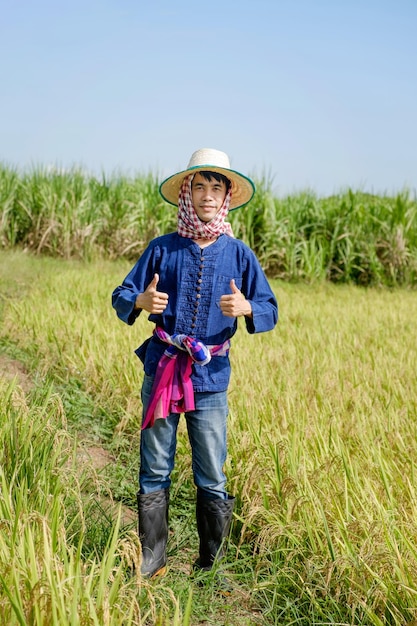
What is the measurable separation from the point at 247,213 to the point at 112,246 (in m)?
2.47

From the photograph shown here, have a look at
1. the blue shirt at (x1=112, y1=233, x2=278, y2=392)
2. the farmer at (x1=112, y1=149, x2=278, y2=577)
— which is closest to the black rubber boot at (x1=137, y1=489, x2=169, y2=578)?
the farmer at (x1=112, y1=149, x2=278, y2=577)

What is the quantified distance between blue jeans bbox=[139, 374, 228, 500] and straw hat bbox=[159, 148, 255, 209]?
82cm

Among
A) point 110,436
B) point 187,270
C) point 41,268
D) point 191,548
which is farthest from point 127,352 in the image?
point 41,268

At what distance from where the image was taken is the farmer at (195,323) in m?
2.73

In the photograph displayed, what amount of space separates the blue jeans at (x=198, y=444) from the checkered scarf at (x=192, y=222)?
614 mm

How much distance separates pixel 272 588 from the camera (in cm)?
286

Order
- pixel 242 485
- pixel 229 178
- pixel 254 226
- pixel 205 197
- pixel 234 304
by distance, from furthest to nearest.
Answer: pixel 254 226, pixel 242 485, pixel 229 178, pixel 205 197, pixel 234 304

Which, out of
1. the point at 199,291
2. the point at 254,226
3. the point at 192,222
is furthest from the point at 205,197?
the point at 254,226

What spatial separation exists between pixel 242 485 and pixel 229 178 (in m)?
1.48

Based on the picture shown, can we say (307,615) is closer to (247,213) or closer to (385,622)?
(385,622)

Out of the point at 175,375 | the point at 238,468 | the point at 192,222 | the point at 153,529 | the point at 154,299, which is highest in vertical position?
the point at 192,222

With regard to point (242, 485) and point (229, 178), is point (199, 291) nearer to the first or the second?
point (229, 178)

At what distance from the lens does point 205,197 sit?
276cm

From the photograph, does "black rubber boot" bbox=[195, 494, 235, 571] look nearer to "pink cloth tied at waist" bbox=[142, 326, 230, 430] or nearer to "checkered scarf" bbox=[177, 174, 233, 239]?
"pink cloth tied at waist" bbox=[142, 326, 230, 430]
